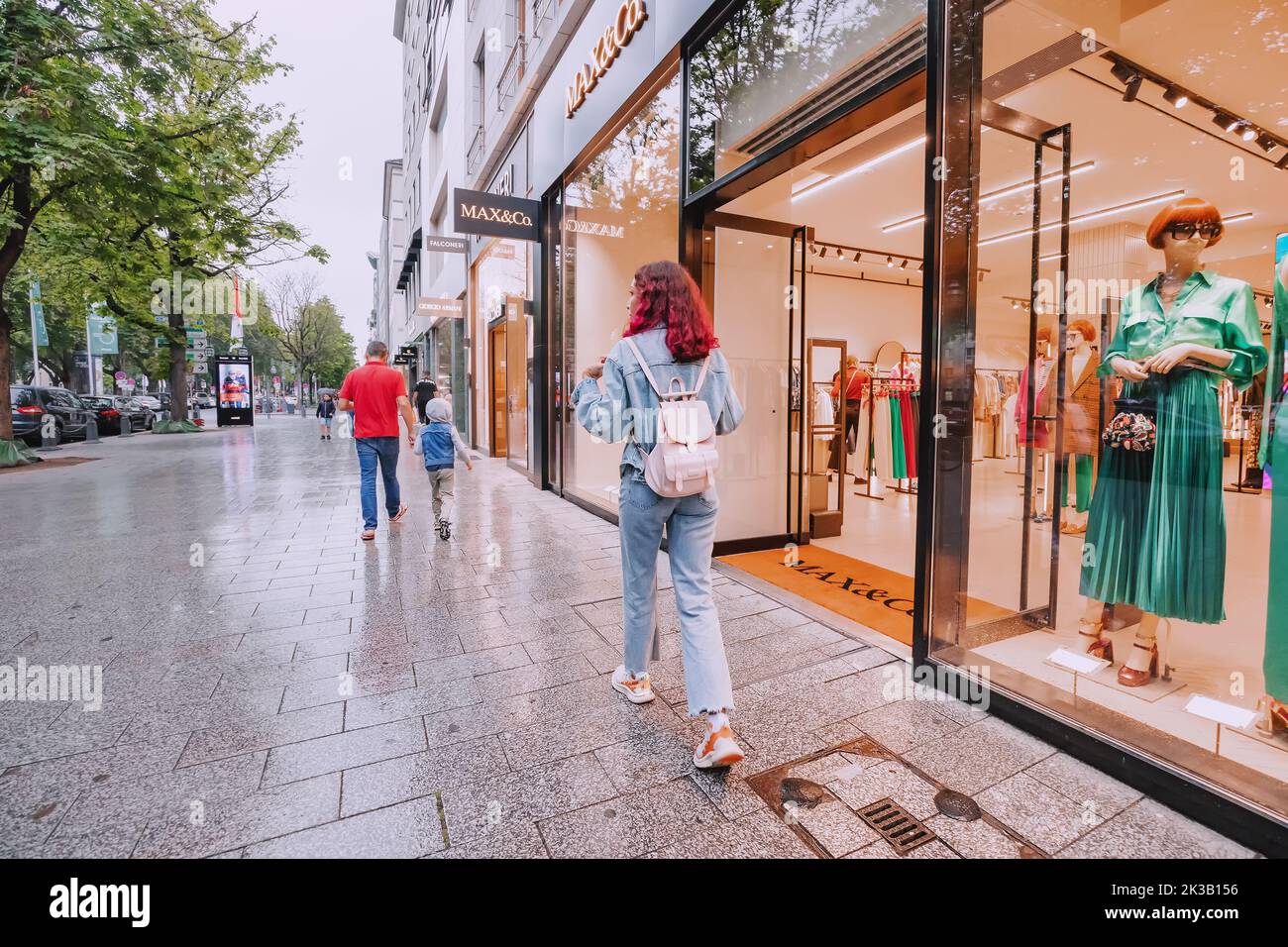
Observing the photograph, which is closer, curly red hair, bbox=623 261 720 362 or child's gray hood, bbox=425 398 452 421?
curly red hair, bbox=623 261 720 362

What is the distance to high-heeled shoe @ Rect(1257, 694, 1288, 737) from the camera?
242 centimetres

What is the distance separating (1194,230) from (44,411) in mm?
22475

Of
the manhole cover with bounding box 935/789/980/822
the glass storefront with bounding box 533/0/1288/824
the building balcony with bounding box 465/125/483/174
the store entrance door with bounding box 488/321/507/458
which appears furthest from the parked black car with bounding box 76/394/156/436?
the manhole cover with bounding box 935/789/980/822

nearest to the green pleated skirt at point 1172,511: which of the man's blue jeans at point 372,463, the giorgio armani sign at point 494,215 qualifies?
the man's blue jeans at point 372,463

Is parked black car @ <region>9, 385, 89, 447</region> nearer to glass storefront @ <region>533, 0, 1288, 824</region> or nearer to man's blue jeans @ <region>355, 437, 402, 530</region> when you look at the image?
man's blue jeans @ <region>355, 437, 402, 530</region>

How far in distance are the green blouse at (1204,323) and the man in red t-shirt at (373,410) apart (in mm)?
5770

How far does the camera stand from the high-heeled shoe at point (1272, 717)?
2.42 meters

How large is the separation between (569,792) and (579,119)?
309 inches

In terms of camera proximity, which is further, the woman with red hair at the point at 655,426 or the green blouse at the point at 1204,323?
the green blouse at the point at 1204,323

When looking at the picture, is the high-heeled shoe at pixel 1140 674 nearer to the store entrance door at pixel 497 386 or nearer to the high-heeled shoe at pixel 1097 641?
the high-heeled shoe at pixel 1097 641

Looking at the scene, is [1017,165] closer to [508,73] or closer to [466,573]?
[466,573]

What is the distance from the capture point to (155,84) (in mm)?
10945

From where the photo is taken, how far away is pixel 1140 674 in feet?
10.0

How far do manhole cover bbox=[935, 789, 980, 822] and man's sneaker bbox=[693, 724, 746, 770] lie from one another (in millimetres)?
705
